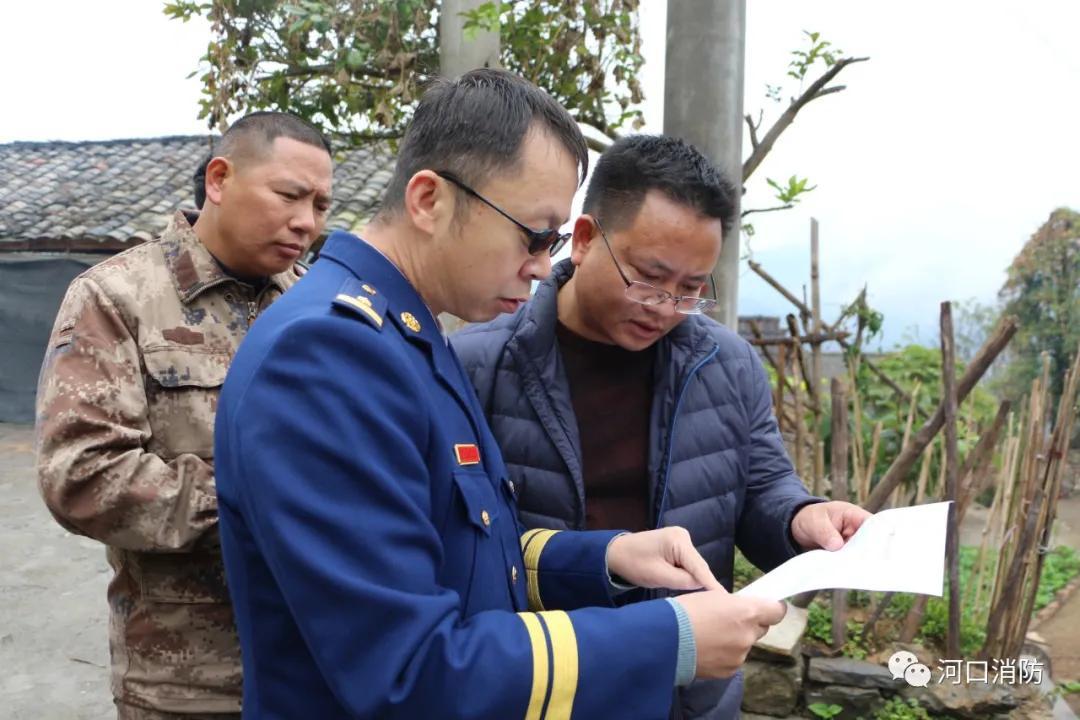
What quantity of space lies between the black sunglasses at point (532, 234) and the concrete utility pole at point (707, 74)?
62.5 inches

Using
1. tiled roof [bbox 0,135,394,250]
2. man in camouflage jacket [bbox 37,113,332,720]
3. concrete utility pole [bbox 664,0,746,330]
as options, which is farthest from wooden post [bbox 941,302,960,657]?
tiled roof [bbox 0,135,394,250]

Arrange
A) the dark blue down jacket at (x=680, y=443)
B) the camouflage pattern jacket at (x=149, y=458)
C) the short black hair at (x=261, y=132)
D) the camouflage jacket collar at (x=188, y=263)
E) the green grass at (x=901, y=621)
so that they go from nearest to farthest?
the camouflage pattern jacket at (x=149, y=458) → the dark blue down jacket at (x=680, y=443) → the camouflage jacket collar at (x=188, y=263) → the short black hair at (x=261, y=132) → the green grass at (x=901, y=621)

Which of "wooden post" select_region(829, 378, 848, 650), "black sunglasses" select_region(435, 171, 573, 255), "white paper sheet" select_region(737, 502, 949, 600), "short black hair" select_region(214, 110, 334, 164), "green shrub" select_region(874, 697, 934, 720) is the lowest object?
"green shrub" select_region(874, 697, 934, 720)

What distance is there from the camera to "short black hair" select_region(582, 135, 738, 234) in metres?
1.74

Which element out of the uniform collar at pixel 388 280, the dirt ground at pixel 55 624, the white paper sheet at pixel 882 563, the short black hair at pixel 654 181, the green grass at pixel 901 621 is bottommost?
the dirt ground at pixel 55 624

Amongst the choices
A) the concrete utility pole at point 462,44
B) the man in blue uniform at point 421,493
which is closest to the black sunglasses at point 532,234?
the man in blue uniform at point 421,493

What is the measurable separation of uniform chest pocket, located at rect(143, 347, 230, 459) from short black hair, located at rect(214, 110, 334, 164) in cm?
54

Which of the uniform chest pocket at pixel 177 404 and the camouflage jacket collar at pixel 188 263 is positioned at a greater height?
the camouflage jacket collar at pixel 188 263

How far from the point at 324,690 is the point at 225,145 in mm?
1460

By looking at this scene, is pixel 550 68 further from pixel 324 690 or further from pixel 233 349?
pixel 324 690

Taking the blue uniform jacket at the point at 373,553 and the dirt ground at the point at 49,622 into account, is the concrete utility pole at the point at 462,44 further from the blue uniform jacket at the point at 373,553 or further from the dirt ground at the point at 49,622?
the dirt ground at the point at 49,622

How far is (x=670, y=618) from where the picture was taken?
1.04 m

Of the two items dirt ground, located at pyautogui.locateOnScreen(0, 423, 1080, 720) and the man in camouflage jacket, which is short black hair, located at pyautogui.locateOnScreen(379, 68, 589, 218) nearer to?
the man in camouflage jacket

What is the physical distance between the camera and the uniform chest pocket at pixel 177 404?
1.73 meters
